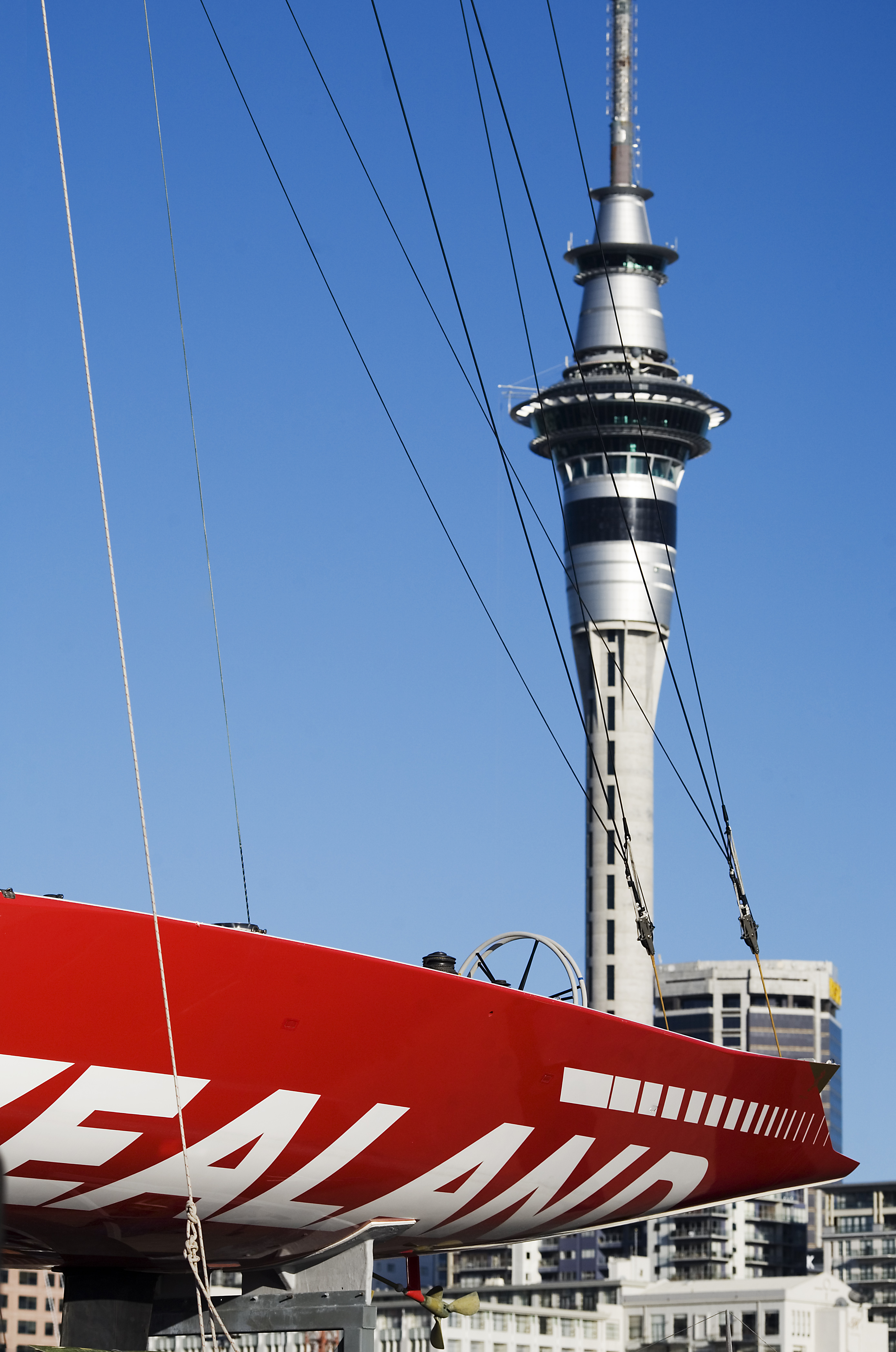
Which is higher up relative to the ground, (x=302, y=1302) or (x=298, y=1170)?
(x=298, y=1170)

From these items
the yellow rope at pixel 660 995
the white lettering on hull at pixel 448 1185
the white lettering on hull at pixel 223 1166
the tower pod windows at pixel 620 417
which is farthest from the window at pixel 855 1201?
the white lettering on hull at pixel 223 1166

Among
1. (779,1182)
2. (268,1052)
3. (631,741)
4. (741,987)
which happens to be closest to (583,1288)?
(631,741)

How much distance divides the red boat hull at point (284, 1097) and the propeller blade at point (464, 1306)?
37cm

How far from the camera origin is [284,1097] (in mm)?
9398

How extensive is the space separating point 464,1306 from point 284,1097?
8.96ft

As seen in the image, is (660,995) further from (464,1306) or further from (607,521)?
(607,521)

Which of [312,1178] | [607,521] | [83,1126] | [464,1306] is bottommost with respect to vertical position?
[464,1306]

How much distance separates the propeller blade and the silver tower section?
85907 mm

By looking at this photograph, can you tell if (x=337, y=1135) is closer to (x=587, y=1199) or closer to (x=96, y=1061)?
(x=96, y=1061)

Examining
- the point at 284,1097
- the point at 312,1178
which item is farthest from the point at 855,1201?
the point at 284,1097

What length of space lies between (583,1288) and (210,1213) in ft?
292

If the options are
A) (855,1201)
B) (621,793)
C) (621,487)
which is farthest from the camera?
(855,1201)

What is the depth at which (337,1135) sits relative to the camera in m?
9.67

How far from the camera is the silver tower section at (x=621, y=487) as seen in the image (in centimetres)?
9869
